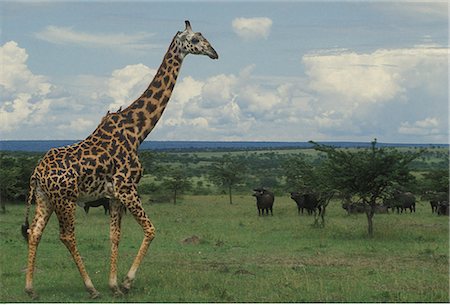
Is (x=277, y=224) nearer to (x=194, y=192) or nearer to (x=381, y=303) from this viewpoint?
(x=381, y=303)

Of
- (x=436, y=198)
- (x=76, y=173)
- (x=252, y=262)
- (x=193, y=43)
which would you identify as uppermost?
(x=193, y=43)

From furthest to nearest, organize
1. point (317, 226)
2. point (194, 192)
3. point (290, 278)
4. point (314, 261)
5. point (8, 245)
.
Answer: point (194, 192) → point (317, 226) → point (8, 245) → point (314, 261) → point (290, 278)

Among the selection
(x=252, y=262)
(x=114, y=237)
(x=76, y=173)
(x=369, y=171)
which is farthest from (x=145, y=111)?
(x=369, y=171)

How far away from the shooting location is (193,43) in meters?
13.3

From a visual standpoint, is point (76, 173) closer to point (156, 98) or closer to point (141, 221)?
point (141, 221)

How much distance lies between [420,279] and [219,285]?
16.0ft

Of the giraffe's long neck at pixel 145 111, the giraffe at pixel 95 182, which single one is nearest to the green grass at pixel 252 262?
the giraffe at pixel 95 182

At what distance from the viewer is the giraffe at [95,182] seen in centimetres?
1191

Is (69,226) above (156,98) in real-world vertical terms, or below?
below

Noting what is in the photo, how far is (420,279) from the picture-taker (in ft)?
48.8

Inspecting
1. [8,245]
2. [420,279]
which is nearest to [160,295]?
[420,279]

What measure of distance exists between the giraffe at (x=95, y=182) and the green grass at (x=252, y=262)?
0.83 metres

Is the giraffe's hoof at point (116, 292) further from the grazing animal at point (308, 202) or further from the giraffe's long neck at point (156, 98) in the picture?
the grazing animal at point (308, 202)

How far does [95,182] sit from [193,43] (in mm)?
3541
